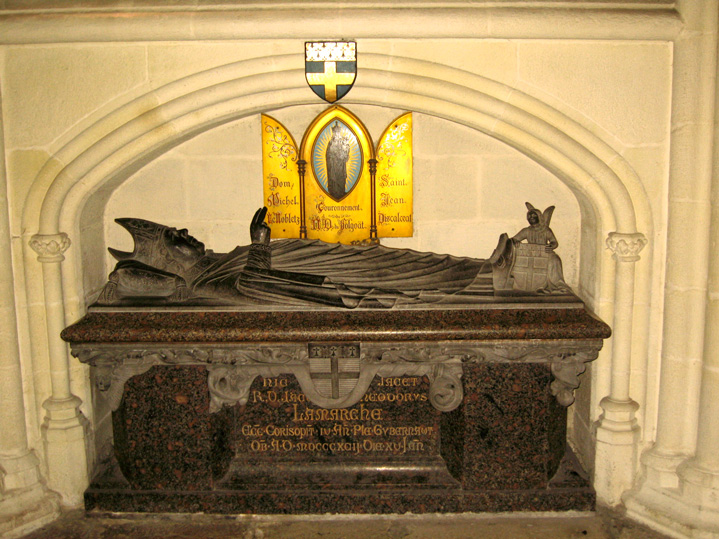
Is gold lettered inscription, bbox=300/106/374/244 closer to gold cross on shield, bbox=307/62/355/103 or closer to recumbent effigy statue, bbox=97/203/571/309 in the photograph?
recumbent effigy statue, bbox=97/203/571/309

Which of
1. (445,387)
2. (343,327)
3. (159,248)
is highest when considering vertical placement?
(159,248)

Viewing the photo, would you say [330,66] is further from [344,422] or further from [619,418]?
[619,418]

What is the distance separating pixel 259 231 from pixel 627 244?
1.82 meters

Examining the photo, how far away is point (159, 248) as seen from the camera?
154 inches

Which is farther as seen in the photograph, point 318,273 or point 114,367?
point 318,273

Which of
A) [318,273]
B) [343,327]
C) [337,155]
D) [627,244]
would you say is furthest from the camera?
[337,155]

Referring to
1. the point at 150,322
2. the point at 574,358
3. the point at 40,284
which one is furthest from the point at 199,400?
the point at 574,358

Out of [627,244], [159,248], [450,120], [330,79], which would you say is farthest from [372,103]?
[627,244]

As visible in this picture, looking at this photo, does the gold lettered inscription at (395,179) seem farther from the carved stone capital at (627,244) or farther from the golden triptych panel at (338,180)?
the carved stone capital at (627,244)

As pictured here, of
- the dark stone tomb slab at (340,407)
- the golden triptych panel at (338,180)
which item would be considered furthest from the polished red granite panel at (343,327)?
the golden triptych panel at (338,180)

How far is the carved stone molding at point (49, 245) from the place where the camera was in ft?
12.0

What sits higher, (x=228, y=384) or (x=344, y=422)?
(x=228, y=384)

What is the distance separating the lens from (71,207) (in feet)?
12.3

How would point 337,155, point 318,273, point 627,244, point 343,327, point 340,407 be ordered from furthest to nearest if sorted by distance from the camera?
1. point 337,155
2. point 318,273
3. point 340,407
4. point 627,244
5. point 343,327
